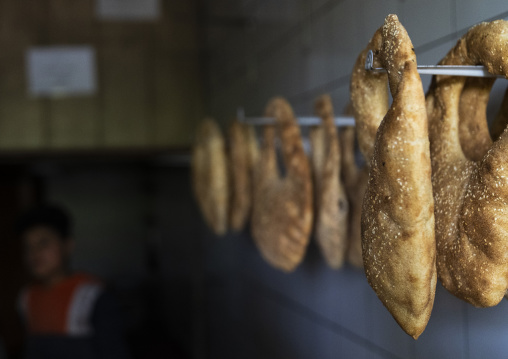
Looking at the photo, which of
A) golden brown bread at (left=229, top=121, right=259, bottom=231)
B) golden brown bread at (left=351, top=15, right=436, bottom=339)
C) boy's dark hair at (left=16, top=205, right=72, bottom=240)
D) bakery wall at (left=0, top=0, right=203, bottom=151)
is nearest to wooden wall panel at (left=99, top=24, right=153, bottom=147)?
bakery wall at (left=0, top=0, right=203, bottom=151)

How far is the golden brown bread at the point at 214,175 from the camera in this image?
164cm

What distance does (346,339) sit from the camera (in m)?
1.33

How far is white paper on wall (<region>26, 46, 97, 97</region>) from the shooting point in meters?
2.61

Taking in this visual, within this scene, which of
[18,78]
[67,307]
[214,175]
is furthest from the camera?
[18,78]

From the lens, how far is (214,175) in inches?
64.4

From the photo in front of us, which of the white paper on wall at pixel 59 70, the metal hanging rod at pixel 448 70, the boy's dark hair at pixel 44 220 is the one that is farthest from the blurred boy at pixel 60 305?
the metal hanging rod at pixel 448 70

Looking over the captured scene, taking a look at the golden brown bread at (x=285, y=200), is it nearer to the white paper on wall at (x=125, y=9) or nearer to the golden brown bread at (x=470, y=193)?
the golden brown bread at (x=470, y=193)

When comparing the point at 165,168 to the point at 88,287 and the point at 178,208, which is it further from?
the point at 88,287

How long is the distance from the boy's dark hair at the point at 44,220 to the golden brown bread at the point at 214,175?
27.4 inches

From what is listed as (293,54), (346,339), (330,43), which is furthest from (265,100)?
Answer: (346,339)

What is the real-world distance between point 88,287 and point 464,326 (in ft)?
4.83

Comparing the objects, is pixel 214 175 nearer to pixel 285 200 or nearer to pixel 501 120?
pixel 285 200

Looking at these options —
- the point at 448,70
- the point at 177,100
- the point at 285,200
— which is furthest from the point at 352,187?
the point at 177,100

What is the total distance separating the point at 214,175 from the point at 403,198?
113 cm
